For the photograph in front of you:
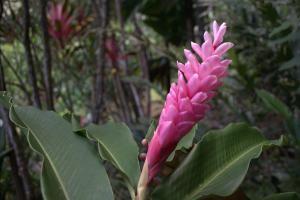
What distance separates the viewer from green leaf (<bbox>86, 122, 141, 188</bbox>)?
0.98m

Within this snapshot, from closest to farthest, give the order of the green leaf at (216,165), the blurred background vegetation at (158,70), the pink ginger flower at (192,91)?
the pink ginger flower at (192,91) < the green leaf at (216,165) < the blurred background vegetation at (158,70)

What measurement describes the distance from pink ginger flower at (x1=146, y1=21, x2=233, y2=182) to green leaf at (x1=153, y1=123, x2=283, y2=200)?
11 cm

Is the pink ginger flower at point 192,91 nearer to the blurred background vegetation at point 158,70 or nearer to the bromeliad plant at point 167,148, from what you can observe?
the bromeliad plant at point 167,148

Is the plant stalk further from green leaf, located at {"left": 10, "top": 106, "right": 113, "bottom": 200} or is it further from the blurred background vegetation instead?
the blurred background vegetation

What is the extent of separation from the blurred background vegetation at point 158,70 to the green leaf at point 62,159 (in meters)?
0.58

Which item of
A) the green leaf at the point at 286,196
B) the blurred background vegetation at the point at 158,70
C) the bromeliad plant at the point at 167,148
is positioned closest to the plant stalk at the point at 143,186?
the bromeliad plant at the point at 167,148

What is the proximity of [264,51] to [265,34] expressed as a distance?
166 millimetres

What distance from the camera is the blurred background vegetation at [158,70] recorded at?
1.84m

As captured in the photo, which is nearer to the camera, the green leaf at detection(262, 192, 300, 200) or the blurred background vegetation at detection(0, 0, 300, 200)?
the green leaf at detection(262, 192, 300, 200)

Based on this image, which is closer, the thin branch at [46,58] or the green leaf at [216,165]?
the green leaf at [216,165]

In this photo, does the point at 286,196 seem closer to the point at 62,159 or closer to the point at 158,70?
the point at 62,159

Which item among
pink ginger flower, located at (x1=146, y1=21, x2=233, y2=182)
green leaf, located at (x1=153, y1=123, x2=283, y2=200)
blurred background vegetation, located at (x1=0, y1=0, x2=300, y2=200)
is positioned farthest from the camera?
blurred background vegetation, located at (x1=0, y1=0, x2=300, y2=200)

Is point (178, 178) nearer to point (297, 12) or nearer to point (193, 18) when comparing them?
point (297, 12)

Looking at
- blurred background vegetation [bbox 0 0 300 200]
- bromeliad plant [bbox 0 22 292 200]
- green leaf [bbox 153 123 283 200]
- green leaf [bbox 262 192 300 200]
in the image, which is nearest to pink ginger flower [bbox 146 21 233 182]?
bromeliad plant [bbox 0 22 292 200]
